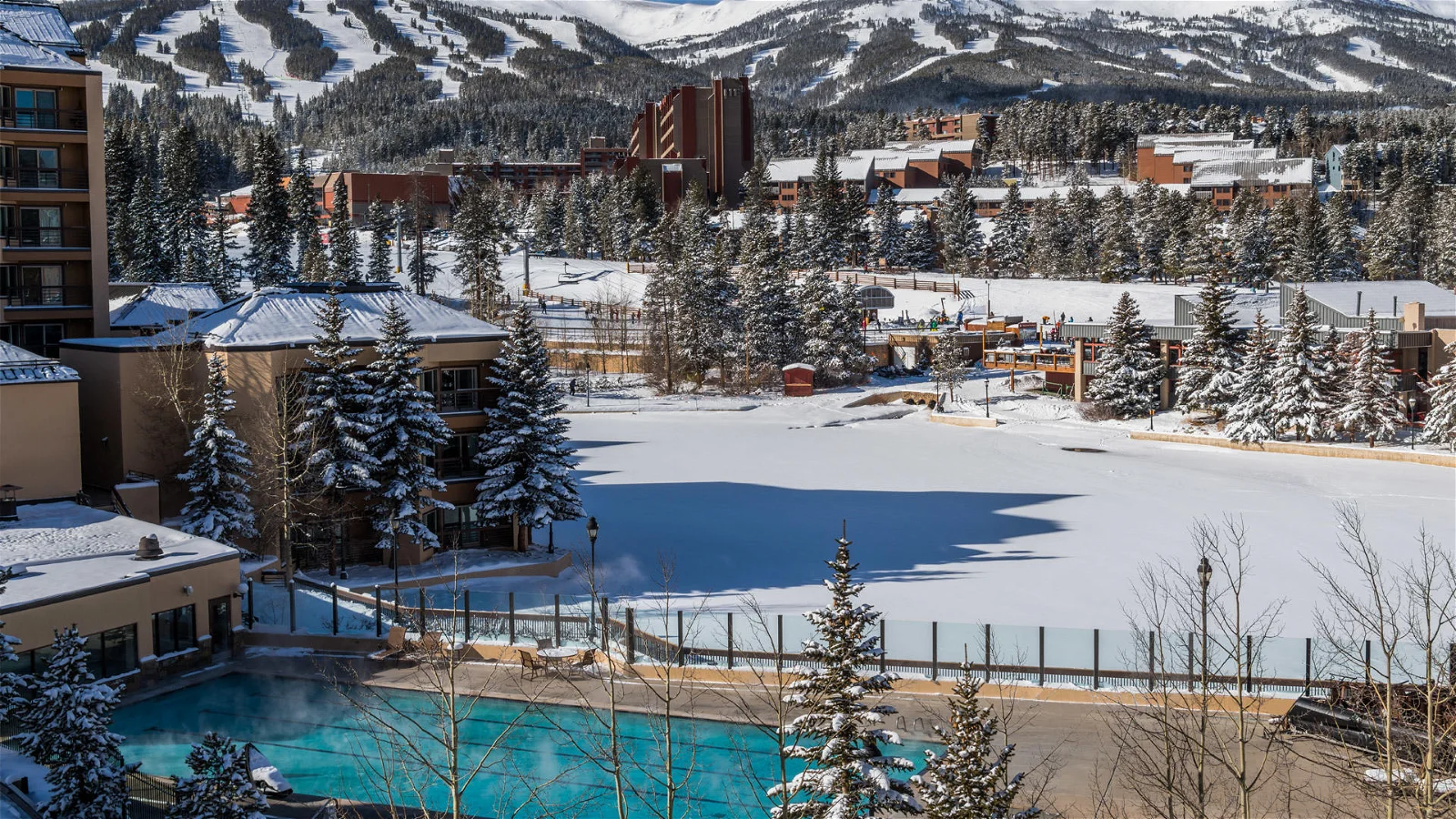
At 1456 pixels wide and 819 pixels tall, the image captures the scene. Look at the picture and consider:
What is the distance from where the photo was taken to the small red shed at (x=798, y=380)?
60500 millimetres

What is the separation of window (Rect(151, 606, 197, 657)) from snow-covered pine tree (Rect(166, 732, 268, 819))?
8.86 metres

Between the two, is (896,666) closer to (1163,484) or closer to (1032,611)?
(1032,611)

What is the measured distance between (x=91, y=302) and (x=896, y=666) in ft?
77.8

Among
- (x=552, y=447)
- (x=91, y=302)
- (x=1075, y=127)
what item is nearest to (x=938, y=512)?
(x=552, y=447)

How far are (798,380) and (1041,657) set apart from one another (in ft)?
140

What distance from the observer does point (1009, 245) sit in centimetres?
9488

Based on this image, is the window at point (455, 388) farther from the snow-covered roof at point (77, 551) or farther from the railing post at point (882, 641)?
the railing post at point (882, 641)

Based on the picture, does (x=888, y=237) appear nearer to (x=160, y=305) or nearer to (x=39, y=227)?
(x=160, y=305)

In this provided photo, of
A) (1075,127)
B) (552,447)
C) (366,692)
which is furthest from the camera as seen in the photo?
(1075,127)

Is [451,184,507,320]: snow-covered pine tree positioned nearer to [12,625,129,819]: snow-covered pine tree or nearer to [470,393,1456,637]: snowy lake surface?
[470,393,1456,637]: snowy lake surface

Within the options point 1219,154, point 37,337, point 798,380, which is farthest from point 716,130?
point 37,337

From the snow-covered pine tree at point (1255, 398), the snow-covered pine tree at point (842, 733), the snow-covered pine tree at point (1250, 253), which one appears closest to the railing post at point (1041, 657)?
the snow-covered pine tree at point (842, 733)

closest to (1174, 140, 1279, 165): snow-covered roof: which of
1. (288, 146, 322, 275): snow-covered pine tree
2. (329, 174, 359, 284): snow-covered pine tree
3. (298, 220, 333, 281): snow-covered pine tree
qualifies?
(329, 174, 359, 284): snow-covered pine tree

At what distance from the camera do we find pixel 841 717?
10430mm
